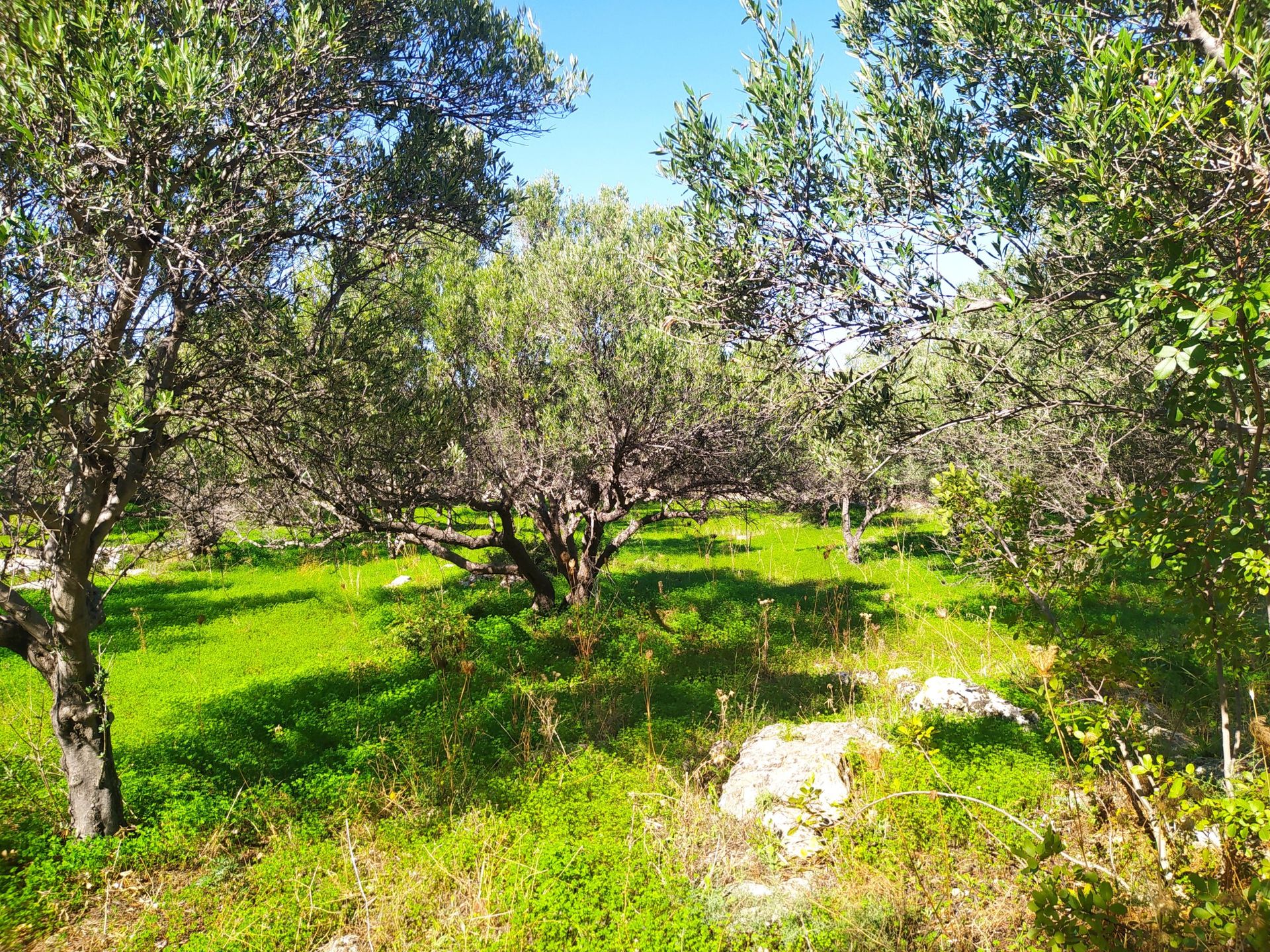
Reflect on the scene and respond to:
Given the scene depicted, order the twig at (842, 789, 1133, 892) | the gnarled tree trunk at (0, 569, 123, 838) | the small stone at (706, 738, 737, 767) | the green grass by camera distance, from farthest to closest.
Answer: the small stone at (706, 738, 737, 767)
the gnarled tree trunk at (0, 569, 123, 838)
the green grass
the twig at (842, 789, 1133, 892)

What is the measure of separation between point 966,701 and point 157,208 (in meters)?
9.82

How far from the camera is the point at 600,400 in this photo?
38.8 ft

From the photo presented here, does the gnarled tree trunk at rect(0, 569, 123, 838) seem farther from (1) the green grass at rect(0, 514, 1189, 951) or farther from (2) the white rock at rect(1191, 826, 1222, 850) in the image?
(2) the white rock at rect(1191, 826, 1222, 850)

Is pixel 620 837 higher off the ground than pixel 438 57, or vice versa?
pixel 438 57

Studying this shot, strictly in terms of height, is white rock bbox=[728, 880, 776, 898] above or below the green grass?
below

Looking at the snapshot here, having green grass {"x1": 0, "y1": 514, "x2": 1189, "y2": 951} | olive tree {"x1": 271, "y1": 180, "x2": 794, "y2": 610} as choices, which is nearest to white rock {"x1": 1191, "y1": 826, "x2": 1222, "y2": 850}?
green grass {"x1": 0, "y1": 514, "x2": 1189, "y2": 951}

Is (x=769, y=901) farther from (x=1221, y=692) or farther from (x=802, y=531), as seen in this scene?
(x=802, y=531)

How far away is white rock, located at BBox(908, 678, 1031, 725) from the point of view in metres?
8.66

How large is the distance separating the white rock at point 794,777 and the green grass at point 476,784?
27cm

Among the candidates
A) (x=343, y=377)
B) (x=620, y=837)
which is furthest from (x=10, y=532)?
(x=620, y=837)

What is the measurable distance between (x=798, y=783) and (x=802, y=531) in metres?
23.2

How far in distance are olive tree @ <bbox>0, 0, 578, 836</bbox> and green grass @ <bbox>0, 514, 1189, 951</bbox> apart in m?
1.07

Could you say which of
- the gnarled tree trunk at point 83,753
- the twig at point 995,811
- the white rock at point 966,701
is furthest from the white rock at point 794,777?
the gnarled tree trunk at point 83,753

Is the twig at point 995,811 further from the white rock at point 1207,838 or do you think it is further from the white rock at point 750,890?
the white rock at point 750,890
